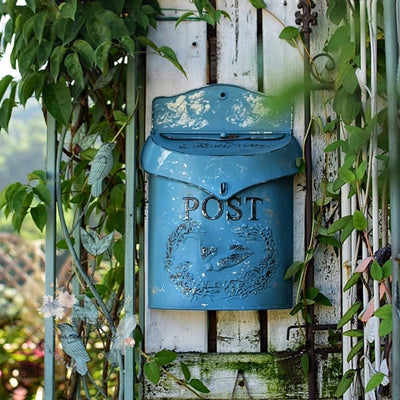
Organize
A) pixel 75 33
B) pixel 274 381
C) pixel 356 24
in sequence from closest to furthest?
1. pixel 356 24
2. pixel 75 33
3. pixel 274 381

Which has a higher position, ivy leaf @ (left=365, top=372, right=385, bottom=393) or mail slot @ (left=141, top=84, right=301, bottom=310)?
mail slot @ (left=141, top=84, right=301, bottom=310)

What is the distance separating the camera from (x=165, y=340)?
7.21ft

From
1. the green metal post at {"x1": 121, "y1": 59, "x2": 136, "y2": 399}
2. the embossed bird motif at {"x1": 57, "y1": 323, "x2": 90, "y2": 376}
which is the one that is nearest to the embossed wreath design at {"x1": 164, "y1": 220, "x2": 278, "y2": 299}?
the green metal post at {"x1": 121, "y1": 59, "x2": 136, "y2": 399}

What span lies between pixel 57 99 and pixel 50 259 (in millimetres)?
441

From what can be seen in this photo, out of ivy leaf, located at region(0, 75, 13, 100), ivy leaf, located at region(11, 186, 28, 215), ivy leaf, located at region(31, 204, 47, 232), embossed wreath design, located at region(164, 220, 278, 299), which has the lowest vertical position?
embossed wreath design, located at region(164, 220, 278, 299)

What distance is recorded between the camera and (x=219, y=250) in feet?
6.79

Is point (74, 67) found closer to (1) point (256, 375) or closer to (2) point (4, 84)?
(2) point (4, 84)

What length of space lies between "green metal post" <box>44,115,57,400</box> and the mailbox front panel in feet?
0.96

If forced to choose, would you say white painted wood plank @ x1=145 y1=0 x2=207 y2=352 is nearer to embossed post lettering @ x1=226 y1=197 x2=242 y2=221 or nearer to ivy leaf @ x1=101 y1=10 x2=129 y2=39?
ivy leaf @ x1=101 y1=10 x2=129 y2=39

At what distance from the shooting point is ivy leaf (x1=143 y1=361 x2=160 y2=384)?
205cm

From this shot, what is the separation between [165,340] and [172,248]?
287 mm

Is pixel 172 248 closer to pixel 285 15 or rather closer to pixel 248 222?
pixel 248 222

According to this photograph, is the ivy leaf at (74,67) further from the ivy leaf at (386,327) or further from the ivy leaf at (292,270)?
the ivy leaf at (386,327)

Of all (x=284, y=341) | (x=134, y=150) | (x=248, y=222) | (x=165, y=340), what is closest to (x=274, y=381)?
(x=284, y=341)
